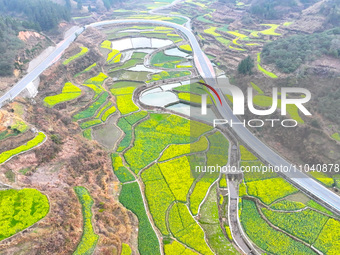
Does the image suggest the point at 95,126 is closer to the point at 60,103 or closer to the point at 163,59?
the point at 60,103

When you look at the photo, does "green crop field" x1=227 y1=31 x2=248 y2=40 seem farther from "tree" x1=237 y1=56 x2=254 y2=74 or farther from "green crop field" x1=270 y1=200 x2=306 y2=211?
"green crop field" x1=270 y1=200 x2=306 y2=211

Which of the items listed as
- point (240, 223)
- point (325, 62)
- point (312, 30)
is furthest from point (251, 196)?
point (312, 30)

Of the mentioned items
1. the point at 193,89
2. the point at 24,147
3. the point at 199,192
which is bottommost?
the point at 199,192

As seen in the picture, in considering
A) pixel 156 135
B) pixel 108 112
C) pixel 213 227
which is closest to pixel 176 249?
pixel 213 227

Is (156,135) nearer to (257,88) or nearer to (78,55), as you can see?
(257,88)

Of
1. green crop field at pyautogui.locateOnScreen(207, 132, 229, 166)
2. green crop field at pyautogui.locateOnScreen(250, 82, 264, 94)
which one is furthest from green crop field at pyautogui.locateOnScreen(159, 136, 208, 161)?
green crop field at pyautogui.locateOnScreen(250, 82, 264, 94)

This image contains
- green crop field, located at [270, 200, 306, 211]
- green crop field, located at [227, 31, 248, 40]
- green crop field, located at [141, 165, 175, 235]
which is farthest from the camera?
green crop field, located at [227, 31, 248, 40]
